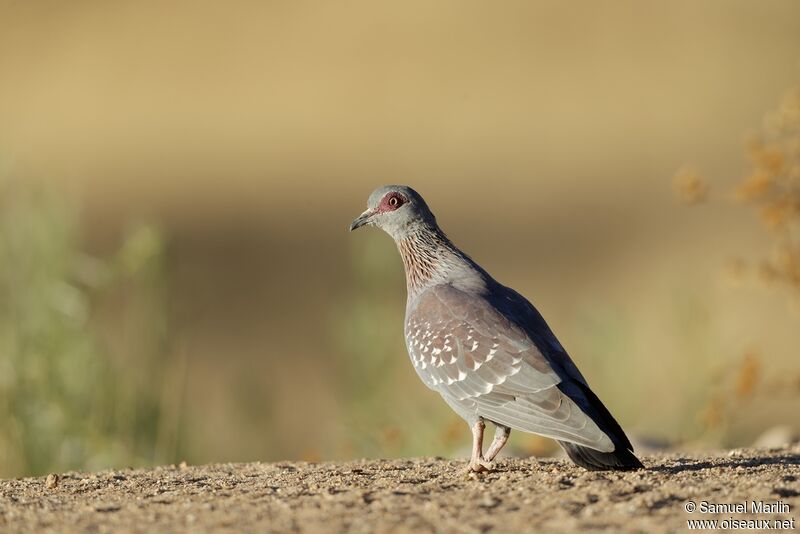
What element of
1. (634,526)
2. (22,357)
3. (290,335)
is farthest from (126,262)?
(290,335)

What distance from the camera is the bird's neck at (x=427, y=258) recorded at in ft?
20.5

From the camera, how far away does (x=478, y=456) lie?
5.48 meters

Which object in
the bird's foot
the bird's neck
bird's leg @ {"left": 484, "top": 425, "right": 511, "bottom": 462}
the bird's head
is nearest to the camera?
the bird's foot

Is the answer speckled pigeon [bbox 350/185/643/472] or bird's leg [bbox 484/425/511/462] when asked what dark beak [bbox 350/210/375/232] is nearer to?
speckled pigeon [bbox 350/185/643/472]

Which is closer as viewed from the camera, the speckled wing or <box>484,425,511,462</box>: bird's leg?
the speckled wing

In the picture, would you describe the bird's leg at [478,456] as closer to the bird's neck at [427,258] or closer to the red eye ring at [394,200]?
the bird's neck at [427,258]

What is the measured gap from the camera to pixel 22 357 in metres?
7.60

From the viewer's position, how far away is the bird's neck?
6.26 metres

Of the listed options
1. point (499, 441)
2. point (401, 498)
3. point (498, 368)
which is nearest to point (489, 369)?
point (498, 368)

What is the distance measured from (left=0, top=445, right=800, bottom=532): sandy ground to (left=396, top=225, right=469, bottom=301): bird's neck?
1.05 m

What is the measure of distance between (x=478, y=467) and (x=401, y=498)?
86 cm

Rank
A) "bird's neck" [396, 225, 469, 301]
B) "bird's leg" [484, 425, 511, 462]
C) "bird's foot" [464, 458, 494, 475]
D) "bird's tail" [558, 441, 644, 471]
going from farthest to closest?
"bird's neck" [396, 225, 469, 301]
"bird's leg" [484, 425, 511, 462]
"bird's foot" [464, 458, 494, 475]
"bird's tail" [558, 441, 644, 471]

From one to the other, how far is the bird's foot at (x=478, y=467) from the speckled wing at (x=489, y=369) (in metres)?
0.21

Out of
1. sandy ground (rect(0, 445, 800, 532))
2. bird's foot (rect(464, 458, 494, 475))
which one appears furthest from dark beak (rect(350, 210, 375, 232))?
bird's foot (rect(464, 458, 494, 475))
